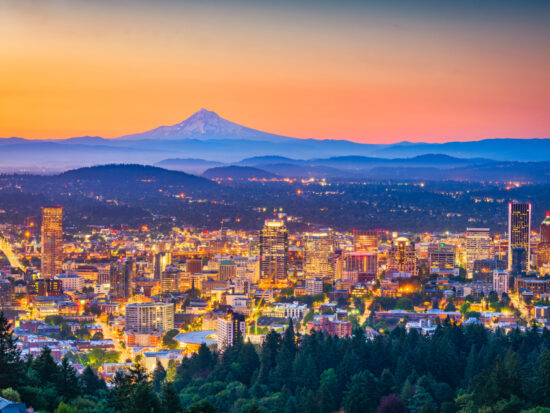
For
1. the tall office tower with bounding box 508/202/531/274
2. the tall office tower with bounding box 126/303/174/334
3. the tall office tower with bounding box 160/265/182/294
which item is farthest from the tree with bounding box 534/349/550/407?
the tall office tower with bounding box 508/202/531/274

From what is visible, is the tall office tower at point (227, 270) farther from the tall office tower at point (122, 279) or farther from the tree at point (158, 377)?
the tree at point (158, 377)

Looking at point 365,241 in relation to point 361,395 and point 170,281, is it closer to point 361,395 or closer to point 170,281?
point 170,281

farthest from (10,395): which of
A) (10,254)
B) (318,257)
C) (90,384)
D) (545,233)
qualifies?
(545,233)

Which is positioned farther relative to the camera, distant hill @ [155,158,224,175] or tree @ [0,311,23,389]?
distant hill @ [155,158,224,175]

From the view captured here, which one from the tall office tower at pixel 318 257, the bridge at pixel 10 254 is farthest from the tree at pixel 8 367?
the bridge at pixel 10 254

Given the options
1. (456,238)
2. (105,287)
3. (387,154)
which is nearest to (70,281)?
(105,287)

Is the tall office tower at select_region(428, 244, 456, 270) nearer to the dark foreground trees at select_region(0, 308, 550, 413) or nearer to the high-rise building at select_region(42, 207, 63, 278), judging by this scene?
the high-rise building at select_region(42, 207, 63, 278)
